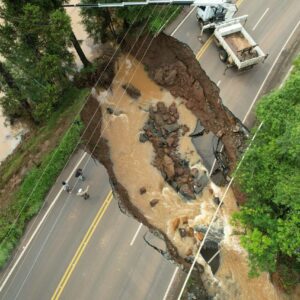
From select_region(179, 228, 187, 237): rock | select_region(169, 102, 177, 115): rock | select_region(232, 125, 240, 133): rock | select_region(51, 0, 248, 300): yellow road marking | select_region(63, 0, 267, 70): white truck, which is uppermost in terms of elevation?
select_region(63, 0, 267, 70): white truck

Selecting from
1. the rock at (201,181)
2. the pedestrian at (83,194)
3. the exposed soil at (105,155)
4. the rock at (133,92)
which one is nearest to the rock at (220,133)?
the rock at (201,181)

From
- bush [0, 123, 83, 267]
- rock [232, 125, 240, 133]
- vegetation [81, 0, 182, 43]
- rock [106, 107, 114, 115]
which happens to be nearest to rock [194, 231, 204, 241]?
rock [232, 125, 240, 133]

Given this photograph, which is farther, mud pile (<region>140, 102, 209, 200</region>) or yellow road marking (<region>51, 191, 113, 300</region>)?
mud pile (<region>140, 102, 209, 200</region>)

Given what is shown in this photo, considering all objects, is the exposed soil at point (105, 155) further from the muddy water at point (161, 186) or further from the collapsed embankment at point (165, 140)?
the muddy water at point (161, 186)

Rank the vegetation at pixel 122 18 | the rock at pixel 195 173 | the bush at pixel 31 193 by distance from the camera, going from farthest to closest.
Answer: the vegetation at pixel 122 18
the rock at pixel 195 173
the bush at pixel 31 193

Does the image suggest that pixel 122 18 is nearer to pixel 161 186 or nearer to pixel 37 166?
pixel 37 166

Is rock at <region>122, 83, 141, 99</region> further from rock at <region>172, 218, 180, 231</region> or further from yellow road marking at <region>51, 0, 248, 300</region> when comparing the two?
rock at <region>172, 218, 180, 231</region>
